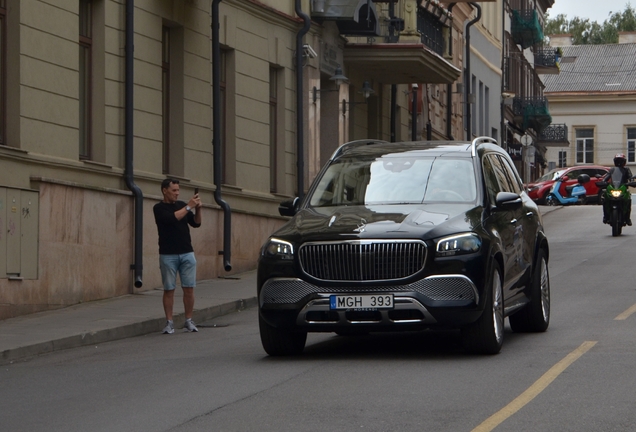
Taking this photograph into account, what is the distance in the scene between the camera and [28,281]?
1673 centimetres

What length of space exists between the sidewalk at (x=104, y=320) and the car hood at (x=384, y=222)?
3.36 metres

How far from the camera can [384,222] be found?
1141 centimetres

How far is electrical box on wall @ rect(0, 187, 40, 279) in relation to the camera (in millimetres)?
16281

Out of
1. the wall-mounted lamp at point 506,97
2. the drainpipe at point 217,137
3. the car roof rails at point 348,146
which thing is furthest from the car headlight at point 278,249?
the wall-mounted lamp at point 506,97

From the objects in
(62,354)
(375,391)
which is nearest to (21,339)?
(62,354)

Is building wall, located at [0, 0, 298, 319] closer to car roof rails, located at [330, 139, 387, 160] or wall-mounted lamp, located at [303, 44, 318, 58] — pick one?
wall-mounted lamp, located at [303, 44, 318, 58]

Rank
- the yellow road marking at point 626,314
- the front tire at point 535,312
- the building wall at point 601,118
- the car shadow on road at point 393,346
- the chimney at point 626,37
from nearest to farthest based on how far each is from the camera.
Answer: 1. the car shadow on road at point 393,346
2. the front tire at point 535,312
3. the yellow road marking at point 626,314
4. the building wall at point 601,118
5. the chimney at point 626,37

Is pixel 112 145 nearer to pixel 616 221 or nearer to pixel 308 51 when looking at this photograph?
pixel 308 51

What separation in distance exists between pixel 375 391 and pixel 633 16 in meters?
107

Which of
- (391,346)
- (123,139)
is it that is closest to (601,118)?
(123,139)

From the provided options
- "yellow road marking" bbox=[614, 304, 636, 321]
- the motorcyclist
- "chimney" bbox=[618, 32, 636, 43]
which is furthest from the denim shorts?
"chimney" bbox=[618, 32, 636, 43]

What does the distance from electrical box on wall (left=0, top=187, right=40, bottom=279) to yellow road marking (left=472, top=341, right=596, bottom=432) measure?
7.37 metres

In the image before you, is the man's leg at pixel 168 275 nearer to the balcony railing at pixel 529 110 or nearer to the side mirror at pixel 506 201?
the side mirror at pixel 506 201

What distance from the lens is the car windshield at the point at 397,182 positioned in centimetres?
1235
